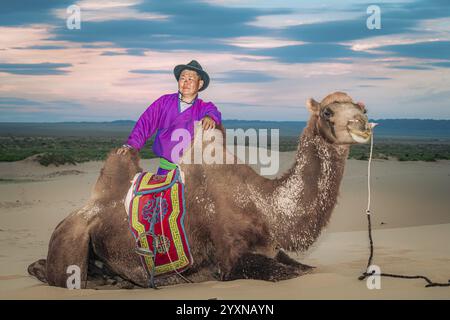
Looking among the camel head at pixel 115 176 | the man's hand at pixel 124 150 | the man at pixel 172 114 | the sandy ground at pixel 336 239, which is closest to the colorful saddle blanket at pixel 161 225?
the sandy ground at pixel 336 239

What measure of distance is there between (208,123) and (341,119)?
144 cm

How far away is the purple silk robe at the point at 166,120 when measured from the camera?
766cm

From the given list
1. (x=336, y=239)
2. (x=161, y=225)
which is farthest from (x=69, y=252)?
(x=336, y=239)

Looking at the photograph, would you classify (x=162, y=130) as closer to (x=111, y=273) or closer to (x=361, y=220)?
(x=111, y=273)

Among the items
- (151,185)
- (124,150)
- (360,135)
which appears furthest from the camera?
(124,150)

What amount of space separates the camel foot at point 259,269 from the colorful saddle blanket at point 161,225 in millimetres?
617

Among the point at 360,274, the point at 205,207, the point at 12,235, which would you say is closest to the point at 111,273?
the point at 205,207

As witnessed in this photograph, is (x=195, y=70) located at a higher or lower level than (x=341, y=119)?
higher

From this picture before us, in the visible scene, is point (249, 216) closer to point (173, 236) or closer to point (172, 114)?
point (173, 236)

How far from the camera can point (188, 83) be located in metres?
7.81

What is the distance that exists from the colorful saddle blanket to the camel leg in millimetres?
638

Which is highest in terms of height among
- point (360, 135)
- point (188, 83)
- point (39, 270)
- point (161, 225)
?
point (188, 83)

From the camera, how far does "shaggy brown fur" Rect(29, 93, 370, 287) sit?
22.1ft

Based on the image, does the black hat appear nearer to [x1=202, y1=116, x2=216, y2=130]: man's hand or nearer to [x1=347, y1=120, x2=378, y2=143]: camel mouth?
[x1=202, y1=116, x2=216, y2=130]: man's hand
